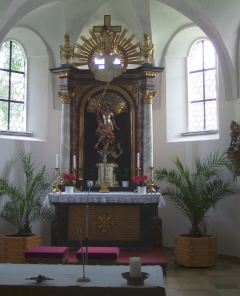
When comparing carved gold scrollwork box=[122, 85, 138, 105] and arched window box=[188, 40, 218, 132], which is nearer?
carved gold scrollwork box=[122, 85, 138, 105]

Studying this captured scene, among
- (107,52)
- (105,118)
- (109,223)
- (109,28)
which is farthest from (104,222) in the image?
(109,28)

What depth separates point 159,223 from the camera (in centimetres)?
983

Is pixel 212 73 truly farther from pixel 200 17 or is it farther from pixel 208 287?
pixel 208 287

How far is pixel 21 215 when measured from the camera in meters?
9.28

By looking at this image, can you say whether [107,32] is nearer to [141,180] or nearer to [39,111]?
[39,111]

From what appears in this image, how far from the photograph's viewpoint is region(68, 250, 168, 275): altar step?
26.5 feet

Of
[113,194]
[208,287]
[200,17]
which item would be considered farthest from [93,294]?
[200,17]

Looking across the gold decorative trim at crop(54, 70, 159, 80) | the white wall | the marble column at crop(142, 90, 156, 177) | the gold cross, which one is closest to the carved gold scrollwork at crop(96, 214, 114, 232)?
the marble column at crop(142, 90, 156, 177)

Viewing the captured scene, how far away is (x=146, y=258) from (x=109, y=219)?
1.44 m

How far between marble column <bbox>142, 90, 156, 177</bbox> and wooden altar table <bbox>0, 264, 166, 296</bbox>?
6585 mm

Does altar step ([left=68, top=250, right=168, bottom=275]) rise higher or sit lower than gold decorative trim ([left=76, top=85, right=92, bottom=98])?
lower

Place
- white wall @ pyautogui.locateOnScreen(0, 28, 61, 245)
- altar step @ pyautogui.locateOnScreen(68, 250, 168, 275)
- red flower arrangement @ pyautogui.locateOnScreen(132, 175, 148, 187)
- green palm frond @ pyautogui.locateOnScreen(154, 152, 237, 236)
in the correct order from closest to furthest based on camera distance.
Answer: altar step @ pyautogui.locateOnScreen(68, 250, 168, 275) → green palm frond @ pyautogui.locateOnScreen(154, 152, 237, 236) → red flower arrangement @ pyautogui.locateOnScreen(132, 175, 148, 187) → white wall @ pyautogui.locateOnScreen(0, 28, 61, 245)

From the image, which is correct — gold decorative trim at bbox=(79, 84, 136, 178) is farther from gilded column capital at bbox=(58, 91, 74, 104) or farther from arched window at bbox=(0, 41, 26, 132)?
arched window at bbox=(0, 41, 26, 132)

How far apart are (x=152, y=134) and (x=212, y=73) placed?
2332 mm
